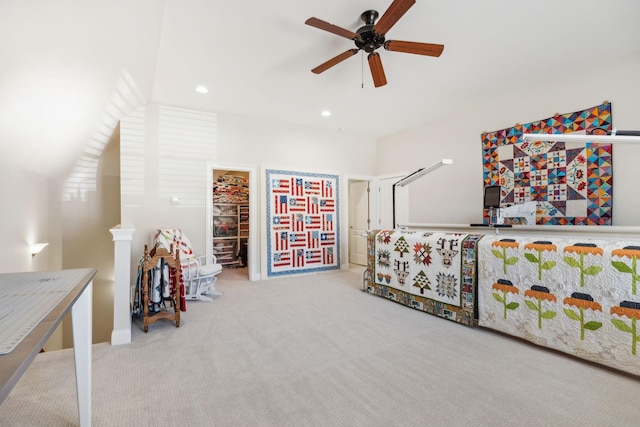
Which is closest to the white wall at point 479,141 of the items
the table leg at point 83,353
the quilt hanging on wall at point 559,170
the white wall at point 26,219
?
the quilt hanging on wall at point 559,170

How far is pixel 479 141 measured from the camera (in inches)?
171

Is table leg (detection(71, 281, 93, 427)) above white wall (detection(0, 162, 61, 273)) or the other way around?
the other way around

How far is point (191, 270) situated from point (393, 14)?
3376 mm

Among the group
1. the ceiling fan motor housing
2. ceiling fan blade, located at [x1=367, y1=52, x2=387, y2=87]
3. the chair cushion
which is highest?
the ceiling fan motor housing

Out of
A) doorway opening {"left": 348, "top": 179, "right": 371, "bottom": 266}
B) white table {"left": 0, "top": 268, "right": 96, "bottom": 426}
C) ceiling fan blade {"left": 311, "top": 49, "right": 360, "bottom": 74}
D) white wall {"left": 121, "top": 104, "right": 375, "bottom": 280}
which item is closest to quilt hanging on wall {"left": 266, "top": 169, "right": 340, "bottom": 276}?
white wall {"left": 121, "top": 104, "right": 375, "bottom": 280}

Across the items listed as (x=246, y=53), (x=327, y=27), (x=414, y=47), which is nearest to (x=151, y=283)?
(x=246, y=53)

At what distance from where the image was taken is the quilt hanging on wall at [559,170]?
322 cm

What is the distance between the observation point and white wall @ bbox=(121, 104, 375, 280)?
4160 millimetres

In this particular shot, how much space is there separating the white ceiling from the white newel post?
1249mm

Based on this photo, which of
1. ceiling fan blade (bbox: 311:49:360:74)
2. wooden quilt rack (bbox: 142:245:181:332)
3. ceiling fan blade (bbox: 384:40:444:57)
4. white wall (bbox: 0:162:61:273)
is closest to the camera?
ceiling fan blade (bbox: 384:40:444:57)

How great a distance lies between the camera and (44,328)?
82cm

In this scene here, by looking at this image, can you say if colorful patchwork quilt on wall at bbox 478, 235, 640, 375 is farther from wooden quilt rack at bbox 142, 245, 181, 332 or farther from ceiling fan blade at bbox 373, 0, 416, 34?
wooden quilt rack at bbox 142, 245, 181, 332

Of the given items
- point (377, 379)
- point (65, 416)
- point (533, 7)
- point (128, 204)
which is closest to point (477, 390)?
point (377, 379)

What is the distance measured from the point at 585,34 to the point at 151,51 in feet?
13.2
